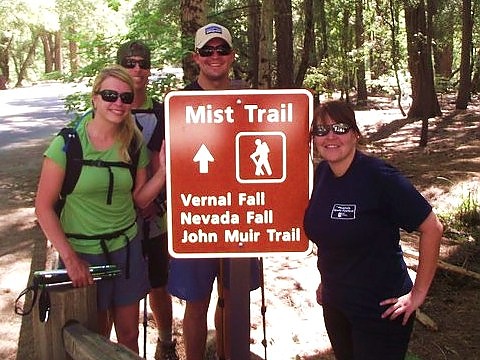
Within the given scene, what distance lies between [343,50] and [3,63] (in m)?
27.8

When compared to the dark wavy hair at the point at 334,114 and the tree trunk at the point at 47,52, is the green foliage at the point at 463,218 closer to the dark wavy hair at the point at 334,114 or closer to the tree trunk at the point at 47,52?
the dark wavy hair at the point at 334,114

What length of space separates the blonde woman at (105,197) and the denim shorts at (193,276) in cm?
27

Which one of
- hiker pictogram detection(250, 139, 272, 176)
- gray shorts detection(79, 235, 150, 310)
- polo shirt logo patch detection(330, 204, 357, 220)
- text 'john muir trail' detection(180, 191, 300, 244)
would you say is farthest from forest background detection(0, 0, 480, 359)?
hiker pictogram detection(250, 139, 272, 176)

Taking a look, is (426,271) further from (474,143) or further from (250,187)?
(474,143)

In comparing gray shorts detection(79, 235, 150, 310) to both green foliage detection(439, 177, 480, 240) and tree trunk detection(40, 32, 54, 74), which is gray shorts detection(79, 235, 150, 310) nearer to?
green foliage detection(439, 177, 480, 240)

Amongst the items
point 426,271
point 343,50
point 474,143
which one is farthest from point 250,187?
point 343,50

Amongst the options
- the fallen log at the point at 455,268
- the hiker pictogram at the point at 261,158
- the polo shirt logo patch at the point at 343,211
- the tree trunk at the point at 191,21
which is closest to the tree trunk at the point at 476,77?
the fallen log at the point at 455,268

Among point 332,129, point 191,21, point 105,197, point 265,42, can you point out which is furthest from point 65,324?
point 265,42

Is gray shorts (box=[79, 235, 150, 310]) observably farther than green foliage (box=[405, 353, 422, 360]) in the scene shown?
No

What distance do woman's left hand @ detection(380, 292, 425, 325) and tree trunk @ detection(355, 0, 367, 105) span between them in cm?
1774

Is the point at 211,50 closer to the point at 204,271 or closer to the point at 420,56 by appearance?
the point at 204,271

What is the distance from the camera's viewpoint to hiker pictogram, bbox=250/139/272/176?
218cm

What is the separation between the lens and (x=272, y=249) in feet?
7.34

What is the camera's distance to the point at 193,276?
3.15 m
